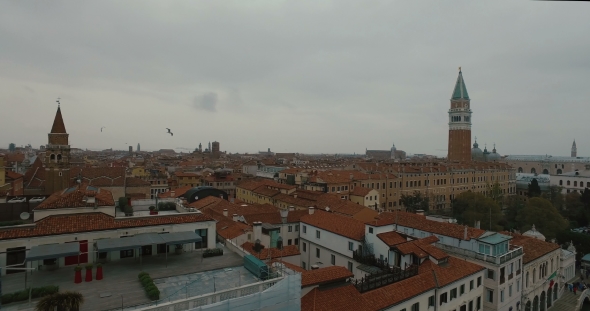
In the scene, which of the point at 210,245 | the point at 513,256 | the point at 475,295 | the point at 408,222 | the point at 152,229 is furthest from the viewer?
the point at 408,222

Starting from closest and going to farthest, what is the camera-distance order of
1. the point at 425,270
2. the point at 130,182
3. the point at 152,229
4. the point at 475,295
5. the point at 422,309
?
the point at 152,229 → the point at 422,309 → the point at 425,270 → the point at 475,295 → the point at 130,182

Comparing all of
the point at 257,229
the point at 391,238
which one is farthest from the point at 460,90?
the point at 257,229

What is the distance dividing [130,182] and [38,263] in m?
33.5

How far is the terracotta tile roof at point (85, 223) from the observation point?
11.8m

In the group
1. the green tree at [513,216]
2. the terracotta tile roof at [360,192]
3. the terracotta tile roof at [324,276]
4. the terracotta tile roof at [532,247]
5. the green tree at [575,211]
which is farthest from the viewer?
the green tree at [575,211]

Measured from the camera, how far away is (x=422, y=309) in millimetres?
16531

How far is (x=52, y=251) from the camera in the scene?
1084 centimetres

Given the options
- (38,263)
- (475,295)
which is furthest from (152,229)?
(475,295)

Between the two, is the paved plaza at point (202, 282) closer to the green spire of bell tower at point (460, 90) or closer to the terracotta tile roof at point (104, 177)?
the terracotta tile roof at point (104, 177)

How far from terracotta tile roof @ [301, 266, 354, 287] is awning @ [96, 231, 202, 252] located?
4.57 m

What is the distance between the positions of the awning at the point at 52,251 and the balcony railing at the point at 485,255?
2023 centimetres

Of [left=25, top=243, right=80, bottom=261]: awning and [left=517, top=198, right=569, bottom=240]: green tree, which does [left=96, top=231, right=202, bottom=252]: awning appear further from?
[left=517, top=198, right=569, bottom=240]: green tree

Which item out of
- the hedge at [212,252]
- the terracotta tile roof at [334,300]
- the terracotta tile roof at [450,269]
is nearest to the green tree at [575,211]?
the terracotta tile roof at [450,269]

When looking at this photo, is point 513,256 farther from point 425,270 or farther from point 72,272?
point 72,272
